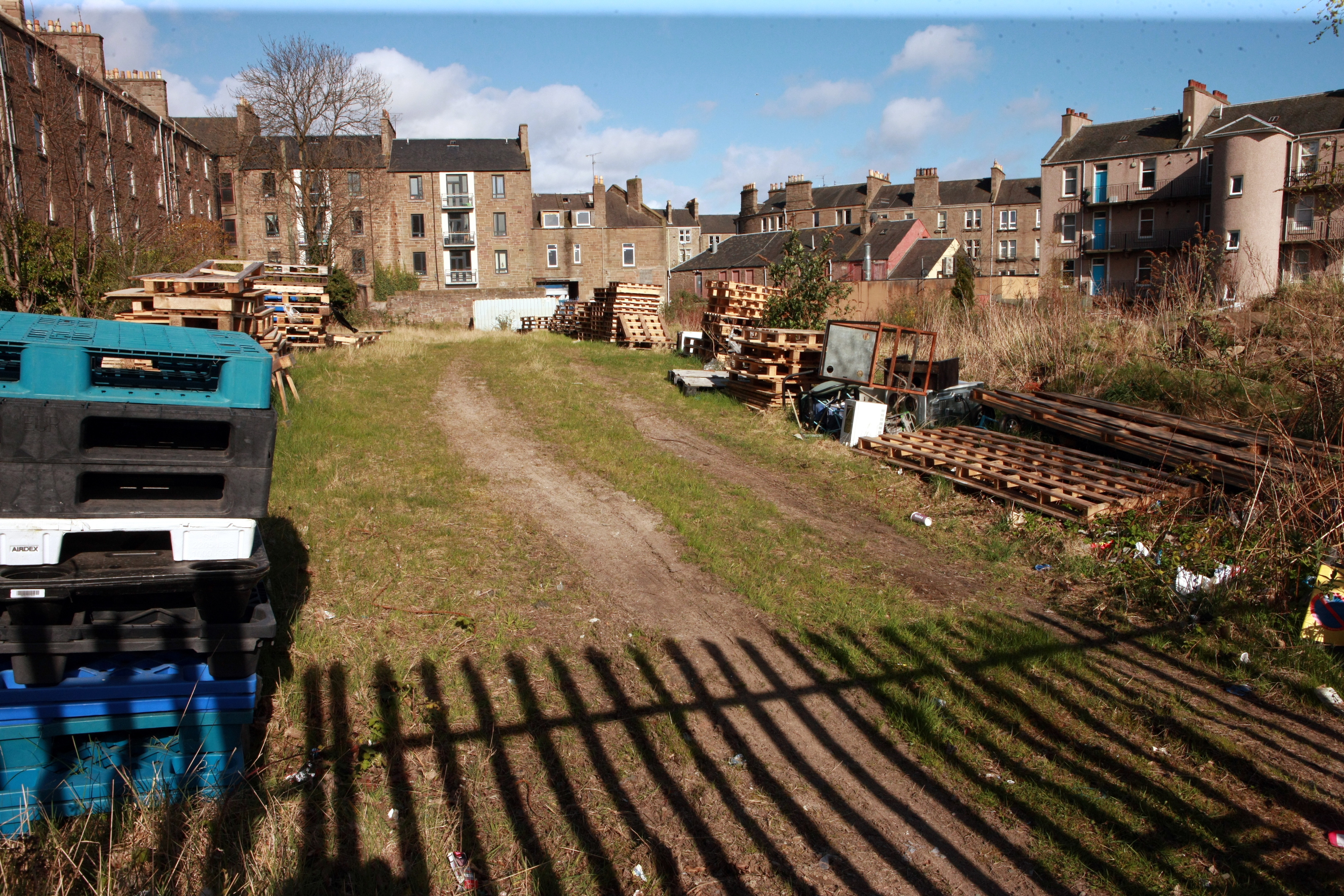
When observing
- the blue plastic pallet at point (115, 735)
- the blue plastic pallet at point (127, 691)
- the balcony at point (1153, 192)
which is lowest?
the blue plastic pallet at point (115, 735)

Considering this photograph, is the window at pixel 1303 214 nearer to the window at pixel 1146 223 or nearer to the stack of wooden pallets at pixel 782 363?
the window at pixel 1146 223

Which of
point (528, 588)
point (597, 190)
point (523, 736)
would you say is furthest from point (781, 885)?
point (597, 190)

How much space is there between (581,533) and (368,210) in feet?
141

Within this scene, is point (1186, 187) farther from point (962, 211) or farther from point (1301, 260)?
point (962, 211)

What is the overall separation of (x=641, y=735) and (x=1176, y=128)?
47514mm

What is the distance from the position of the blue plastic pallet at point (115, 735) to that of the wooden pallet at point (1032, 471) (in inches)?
279

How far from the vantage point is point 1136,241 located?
4175cm

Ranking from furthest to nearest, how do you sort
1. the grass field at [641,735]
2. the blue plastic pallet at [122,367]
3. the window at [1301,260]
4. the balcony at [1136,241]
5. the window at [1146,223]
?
the window at [1146,223] < the balcony at [1136,241] < the window at [1301,260] < the grass field at [641,735] < the blue plastic pallet at [122,367]

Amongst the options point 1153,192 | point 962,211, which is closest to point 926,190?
point 962,211

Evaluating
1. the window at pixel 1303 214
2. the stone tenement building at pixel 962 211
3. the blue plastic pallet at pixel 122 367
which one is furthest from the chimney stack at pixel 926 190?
the blue plastic pallet at pixel 122 367

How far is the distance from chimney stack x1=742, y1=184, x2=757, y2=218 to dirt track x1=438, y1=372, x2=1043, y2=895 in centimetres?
6417

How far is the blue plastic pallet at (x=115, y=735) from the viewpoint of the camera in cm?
325

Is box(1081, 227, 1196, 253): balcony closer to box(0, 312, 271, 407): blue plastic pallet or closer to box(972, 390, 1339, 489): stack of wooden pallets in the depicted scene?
box(972, 390, 1339, 489): stack of wooden pallets

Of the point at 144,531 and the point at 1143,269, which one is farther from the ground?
the point at 1143,269
